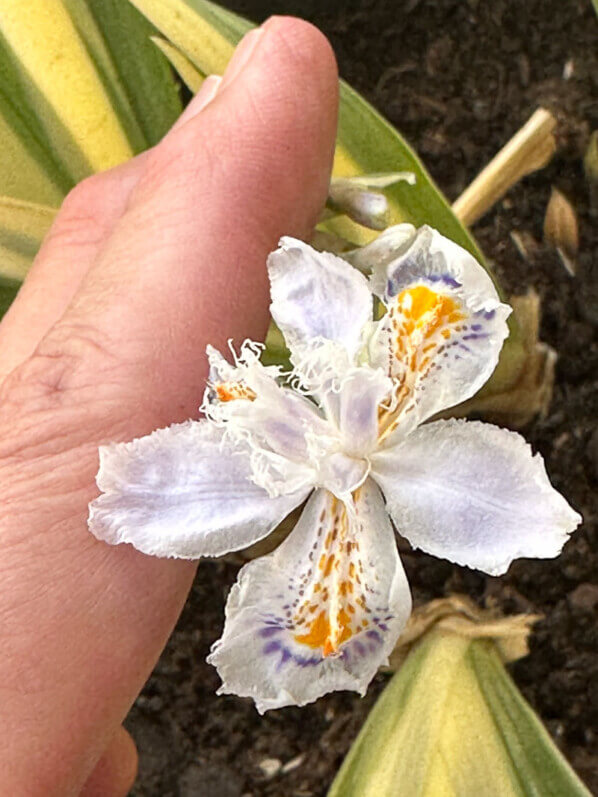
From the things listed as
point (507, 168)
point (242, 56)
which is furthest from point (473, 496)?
point (507, 168)

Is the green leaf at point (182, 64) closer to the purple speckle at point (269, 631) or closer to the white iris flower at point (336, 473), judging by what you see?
the white iris flower at point (336, 473)

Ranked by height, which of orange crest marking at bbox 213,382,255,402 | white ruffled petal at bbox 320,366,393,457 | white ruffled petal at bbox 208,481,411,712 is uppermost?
orange crest marking at bbox 213,382,255,402

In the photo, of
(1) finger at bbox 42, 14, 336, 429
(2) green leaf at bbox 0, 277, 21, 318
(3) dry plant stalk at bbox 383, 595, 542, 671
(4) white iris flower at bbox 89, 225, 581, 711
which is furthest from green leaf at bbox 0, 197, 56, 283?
(3) dry plant stalk at bbox 383, 595, 542, 671

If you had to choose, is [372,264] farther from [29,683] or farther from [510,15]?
[510,15]

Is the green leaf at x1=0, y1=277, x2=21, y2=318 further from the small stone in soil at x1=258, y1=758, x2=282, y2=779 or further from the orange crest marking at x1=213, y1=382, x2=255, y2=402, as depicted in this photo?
the small stone in soil at x1=258, y1=758, x2=282, y2=779

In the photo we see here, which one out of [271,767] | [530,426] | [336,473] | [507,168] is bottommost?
[271,767]

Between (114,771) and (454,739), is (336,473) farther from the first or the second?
(114,771)

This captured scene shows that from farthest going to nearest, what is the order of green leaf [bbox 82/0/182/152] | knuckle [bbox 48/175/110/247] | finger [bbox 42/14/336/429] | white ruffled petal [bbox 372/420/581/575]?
1. green leaf [bbox 82/0/182/152]
2. knuckle [bbox 48/175/110/247]
3. finger [bbox 42/14/336/429]
4. white ruffled petal [bbox 372/420/581/575]
